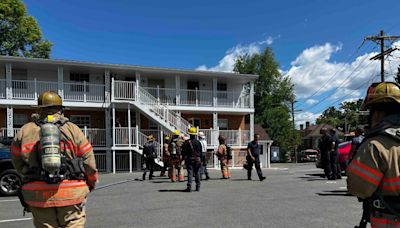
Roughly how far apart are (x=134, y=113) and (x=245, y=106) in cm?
825

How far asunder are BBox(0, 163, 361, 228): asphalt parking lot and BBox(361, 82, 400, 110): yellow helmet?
414 cm

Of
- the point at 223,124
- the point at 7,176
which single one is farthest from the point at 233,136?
the point at 7,176

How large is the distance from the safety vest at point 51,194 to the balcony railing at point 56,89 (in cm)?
2029

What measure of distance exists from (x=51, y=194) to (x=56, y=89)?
839 inches

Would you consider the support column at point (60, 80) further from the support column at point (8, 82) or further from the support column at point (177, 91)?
the support column at point (177, 91)

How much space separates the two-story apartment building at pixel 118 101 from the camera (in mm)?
22328

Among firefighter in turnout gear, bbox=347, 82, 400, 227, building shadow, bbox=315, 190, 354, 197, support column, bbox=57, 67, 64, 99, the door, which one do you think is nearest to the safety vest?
firefighter in turnout gear, bbox=347, 82, 400, 227

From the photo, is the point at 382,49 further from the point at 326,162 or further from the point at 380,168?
the point at 380,168

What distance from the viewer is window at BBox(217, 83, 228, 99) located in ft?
91.3

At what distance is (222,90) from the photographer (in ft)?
96.4

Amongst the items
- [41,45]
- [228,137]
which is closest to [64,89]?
[228,137]

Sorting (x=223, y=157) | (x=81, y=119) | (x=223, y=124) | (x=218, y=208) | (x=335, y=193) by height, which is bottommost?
→ (x=335, y=193)

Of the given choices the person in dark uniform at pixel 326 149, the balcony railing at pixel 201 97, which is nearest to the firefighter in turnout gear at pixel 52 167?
the person in dark uniform at pixel 326 149

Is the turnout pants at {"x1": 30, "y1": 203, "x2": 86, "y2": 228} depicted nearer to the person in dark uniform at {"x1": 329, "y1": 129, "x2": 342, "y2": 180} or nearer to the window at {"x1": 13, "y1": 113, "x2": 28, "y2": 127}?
the person in dark uniform at {"x1": 329, "y1": 129, "x2": 342, "y2": 180}
